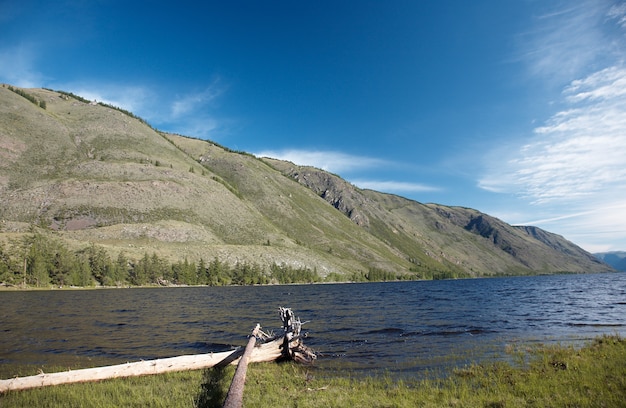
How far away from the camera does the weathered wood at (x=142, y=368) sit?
1348 cm

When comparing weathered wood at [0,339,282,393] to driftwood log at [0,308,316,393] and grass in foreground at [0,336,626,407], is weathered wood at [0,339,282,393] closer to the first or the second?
driftwood log at [0,308,316,393]

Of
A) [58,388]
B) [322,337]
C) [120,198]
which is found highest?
[120,198]

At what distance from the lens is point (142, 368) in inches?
623

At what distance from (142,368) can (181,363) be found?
1705 millimetres

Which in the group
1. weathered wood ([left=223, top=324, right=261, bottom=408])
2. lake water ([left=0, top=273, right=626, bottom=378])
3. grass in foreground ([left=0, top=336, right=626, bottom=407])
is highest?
weathered wood ([left=223, top=324, right=261, bottom=408])

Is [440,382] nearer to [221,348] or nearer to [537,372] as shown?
[537,372]

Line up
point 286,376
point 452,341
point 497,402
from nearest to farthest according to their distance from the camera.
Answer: point 497,402 < point 286,376 < point 452,341

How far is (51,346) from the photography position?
84.8 ft

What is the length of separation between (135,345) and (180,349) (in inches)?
169

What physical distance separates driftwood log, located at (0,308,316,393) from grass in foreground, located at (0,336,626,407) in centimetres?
45

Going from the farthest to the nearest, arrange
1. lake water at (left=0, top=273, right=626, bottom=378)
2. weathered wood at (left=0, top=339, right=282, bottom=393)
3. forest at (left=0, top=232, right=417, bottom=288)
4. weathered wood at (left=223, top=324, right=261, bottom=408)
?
forest at (left=0, top=232, right=417, bottom=288)
lake water at (left=0, top=273, right=626, bottom=378)
weathered wood at (left=0, top=339, right=282, bottom=393)
weathered wood at (left=223, top=324, right=261, bottom=408)

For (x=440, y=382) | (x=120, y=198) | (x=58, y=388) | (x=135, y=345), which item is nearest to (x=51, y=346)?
(x=135, y=345)

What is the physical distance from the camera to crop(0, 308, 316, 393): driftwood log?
45.1 ft

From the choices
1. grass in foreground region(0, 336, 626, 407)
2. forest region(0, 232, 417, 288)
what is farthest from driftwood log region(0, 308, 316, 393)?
forest region(0, 232, 417, 288)
